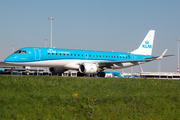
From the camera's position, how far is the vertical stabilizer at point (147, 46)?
46.5m

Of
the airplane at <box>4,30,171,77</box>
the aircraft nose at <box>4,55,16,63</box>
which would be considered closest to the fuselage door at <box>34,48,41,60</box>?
the airplane at <box>4,30,171,77</box>

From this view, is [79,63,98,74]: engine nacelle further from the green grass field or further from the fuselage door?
the green grass field

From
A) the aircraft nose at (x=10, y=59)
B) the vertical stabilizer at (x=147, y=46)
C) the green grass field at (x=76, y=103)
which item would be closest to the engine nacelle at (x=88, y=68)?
the aircraft nose at (x=10, y=59)

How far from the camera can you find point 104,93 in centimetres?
1697

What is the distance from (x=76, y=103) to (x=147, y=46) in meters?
36.9

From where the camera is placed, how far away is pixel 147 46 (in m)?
47.6

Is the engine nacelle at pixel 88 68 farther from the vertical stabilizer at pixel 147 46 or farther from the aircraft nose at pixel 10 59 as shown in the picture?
the vertical stabilizer at pixel 147 46

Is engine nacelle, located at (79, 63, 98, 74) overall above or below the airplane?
below

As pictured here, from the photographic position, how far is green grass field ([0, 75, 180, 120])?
41.3 feet

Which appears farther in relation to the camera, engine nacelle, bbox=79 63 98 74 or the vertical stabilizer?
the vertical stabilizer

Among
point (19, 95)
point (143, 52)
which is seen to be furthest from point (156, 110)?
point (143, 52)

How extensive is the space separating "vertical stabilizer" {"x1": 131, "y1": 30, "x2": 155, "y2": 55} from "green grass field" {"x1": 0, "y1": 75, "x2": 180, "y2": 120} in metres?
28.1

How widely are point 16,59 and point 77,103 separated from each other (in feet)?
62.4

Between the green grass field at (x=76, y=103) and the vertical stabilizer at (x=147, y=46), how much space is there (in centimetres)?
2815
